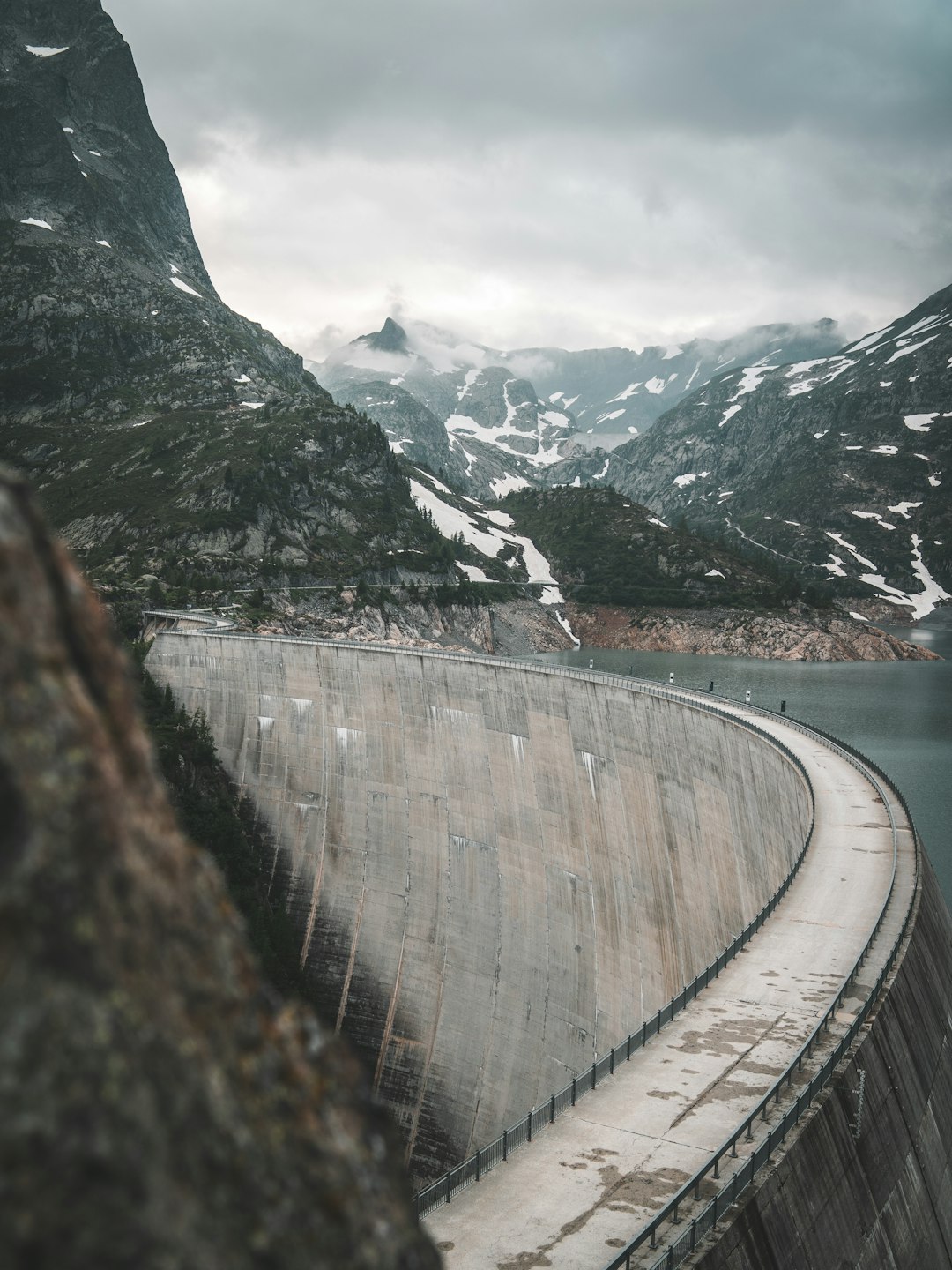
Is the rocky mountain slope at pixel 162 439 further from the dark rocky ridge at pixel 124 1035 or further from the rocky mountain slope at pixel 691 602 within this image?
the dark rocky ridge at pixel 124 1035

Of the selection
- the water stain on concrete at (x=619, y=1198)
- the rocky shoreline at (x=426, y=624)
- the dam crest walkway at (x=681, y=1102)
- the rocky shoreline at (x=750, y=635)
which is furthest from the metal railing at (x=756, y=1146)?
the rocky shoreline at (x=750, y=635)

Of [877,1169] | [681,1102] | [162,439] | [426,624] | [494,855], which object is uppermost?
[162,439]

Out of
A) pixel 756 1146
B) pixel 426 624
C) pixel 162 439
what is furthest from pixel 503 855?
pixel 162 439

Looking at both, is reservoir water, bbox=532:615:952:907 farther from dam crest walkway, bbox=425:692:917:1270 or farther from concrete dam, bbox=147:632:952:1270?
dam crest walkway, bbox=425:692:917:1270

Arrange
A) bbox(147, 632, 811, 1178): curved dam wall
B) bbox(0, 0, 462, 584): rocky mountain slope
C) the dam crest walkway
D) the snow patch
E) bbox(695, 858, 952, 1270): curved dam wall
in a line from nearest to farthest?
the dam crest walkway, bbox(695, 858, 952, 1270): curved dam wall, bbox(147, 632, 811, 1178): curved dam wall, bbox(0, 0, 462, 584): rocky mountain slope, the snow patch

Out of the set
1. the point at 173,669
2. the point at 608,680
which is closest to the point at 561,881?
the point at 608,680

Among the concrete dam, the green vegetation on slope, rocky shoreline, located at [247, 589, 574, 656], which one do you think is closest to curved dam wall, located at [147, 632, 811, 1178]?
the concrete dam

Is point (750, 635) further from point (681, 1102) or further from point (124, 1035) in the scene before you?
point (124, 1035)

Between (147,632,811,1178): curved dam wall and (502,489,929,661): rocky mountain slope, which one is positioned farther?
(502,489,929,661): rocky mountain slope
